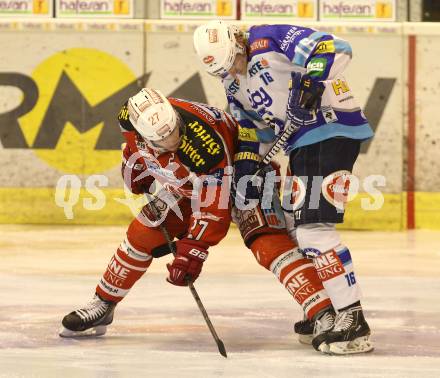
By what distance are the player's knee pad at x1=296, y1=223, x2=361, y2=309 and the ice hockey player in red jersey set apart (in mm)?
108

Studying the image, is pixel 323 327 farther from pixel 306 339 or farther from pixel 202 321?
pixel 202 321

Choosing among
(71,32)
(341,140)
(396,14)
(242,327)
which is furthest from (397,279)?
(71,32)

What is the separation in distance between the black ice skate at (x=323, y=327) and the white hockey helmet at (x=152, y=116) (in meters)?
0.94

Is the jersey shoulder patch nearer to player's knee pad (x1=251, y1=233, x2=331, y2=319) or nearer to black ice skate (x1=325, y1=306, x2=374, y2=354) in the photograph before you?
player's knee pad (x1=251, y1=233, x2=331, y2=319)

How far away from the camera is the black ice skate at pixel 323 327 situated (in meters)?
4.35

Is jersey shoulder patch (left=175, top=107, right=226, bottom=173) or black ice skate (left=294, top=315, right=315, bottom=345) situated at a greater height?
jersey shoulder patch (left=175, top=107, right=226, bottom=173)

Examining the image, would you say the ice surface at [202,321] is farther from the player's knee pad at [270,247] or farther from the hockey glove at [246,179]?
the hockey glove at [246,179]

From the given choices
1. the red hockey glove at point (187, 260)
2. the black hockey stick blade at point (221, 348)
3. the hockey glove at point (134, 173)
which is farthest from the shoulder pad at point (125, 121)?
the black hockey stick blade at point (221, 348)

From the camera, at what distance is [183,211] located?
15.5ft

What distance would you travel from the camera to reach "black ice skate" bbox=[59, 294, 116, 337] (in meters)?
4.76

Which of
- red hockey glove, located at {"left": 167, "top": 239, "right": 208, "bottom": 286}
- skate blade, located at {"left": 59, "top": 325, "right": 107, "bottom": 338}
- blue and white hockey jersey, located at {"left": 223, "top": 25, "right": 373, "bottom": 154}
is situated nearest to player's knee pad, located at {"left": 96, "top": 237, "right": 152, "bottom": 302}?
skate blade, located at {"left": 59, "top": 325, "right": 107, "bottom": 338}

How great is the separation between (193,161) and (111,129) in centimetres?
484

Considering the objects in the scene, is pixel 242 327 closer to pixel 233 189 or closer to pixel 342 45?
pixel 233 189

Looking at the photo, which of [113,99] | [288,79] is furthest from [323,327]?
[113,99]
